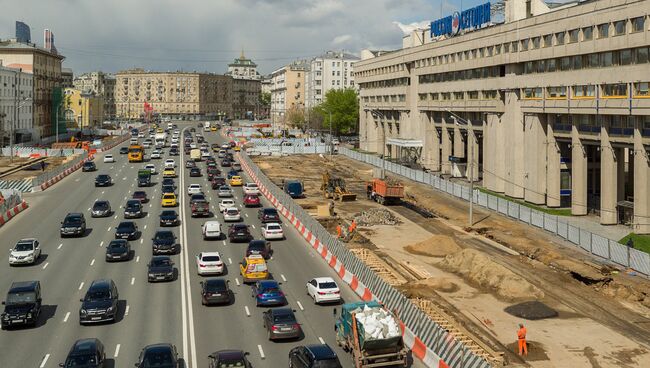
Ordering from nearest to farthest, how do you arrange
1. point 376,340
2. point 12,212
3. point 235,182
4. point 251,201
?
point 376,340 < point 12,212 < point 251,201 < point 235,182

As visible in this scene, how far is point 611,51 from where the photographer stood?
5838cm

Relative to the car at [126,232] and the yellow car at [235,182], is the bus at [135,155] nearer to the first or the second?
the yellow car at [235,182]

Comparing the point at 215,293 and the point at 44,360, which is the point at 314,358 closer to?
the point at 44,360

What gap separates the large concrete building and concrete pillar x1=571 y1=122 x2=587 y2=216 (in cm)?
9

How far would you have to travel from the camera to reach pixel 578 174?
209 feet

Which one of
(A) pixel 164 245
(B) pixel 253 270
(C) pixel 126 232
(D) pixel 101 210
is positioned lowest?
(B) pixel 253 270

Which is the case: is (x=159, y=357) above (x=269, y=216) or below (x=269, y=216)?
below

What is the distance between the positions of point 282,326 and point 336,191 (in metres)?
49.3

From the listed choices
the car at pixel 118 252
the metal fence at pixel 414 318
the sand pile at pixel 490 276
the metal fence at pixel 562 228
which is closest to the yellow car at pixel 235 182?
the metal fence at pixel 562 228

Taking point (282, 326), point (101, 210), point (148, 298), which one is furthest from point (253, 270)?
point (101, 210)

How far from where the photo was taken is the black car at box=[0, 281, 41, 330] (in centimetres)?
3022

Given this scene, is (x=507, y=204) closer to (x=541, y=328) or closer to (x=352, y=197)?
(x=352, y=197)

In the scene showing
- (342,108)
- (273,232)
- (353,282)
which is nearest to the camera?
(353,282)

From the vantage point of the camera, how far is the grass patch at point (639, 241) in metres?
50.7
